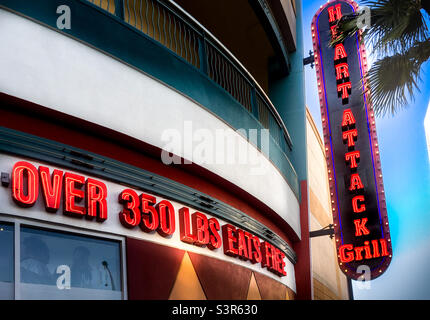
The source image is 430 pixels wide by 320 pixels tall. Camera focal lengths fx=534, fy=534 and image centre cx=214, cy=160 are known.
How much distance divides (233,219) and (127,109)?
155 inches

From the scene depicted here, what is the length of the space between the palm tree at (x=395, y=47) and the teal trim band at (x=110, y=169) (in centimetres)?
368

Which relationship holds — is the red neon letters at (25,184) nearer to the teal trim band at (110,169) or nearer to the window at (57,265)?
the teal trim band at (110,169)

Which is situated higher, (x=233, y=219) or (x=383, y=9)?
(x=383, y=9)

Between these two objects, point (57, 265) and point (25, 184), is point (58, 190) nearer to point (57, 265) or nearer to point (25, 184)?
point (25, 184)

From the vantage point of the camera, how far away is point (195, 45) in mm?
13484

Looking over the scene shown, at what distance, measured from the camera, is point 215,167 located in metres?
10.6

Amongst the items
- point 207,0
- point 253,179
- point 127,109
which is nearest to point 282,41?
point 207,0

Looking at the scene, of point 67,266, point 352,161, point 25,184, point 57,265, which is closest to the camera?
point 25,184

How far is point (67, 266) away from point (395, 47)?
701 cm

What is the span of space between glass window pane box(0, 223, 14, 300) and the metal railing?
13.7 feet

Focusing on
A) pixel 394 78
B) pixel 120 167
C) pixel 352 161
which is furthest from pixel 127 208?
pixel 352 161

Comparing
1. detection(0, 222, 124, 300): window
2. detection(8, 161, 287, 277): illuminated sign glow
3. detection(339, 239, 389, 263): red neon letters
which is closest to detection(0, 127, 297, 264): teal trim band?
detection(8, 161, 287, 277): illuminated sign glow

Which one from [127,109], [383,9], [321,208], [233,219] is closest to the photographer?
[127,109]
